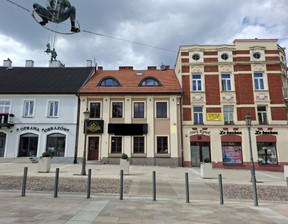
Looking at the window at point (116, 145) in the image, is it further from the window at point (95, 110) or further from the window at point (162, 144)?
the window at point (162, 144)

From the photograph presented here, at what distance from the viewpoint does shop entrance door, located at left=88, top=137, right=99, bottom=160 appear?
1973cm

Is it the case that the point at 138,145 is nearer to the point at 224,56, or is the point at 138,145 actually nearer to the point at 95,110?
the point at 95,110

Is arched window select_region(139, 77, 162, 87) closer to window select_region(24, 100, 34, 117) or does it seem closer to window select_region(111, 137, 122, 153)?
window select_region(111, 137, 122, 153)

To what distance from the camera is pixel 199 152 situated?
764 inches

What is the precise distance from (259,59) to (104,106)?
58.6 ft

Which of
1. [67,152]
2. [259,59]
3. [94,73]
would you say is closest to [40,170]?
[67,152]

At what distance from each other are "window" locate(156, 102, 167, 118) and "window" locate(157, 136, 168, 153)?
94.3 inches

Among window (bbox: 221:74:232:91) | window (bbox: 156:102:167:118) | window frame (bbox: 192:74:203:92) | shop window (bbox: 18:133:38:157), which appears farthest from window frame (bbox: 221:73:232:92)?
shop window (bbox: 18:133:38:157)

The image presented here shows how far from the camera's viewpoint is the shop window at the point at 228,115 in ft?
65.0

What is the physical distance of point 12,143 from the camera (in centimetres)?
1983

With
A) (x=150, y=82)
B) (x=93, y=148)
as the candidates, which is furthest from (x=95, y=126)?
(x=150, y=82)

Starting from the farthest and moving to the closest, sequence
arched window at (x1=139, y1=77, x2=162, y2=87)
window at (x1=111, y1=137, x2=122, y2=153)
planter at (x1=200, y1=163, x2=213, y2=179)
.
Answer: arched window at (x1=139, y1=77, x2=162, y2=87) < window at (x1=111, y1=137, x2=122, y2=153) < planter at (x1=200, y1=163, x2=213, y2=179)

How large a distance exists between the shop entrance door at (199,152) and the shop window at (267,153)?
205 inches

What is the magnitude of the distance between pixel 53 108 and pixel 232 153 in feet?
64.9
